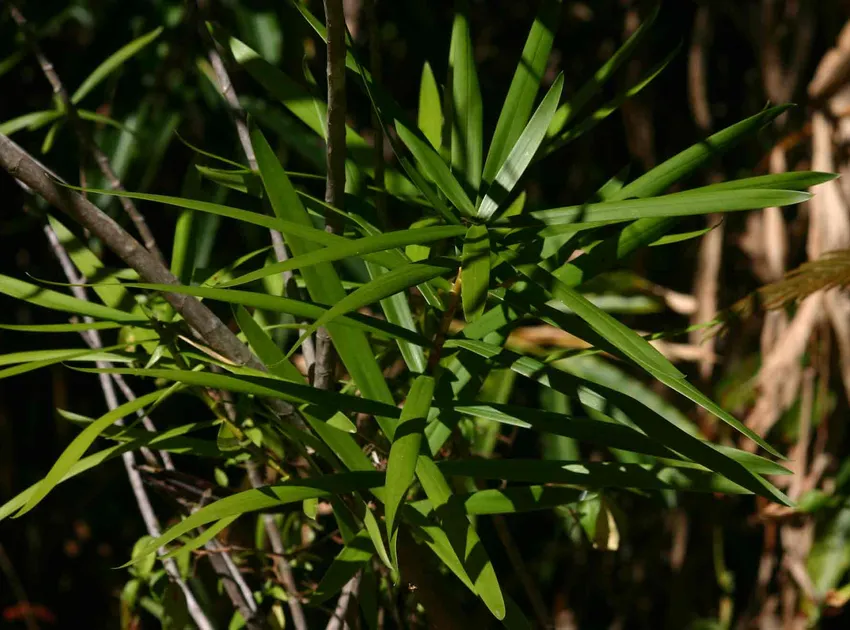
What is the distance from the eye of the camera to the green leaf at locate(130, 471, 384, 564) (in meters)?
0.36

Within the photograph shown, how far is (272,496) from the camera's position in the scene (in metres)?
0.37

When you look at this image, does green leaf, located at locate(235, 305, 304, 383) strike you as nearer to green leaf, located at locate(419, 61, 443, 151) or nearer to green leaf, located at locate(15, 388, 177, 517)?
green leaf, located at locate(15, 388, 177, 517)

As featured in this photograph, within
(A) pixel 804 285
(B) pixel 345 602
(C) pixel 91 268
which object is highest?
(C) pixel 91 268

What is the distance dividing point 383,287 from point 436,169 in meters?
0.08

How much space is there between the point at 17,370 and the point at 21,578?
946 millimetres

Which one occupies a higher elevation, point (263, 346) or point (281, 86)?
point (281, 86)

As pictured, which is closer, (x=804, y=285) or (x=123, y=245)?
(x=123, y=245)

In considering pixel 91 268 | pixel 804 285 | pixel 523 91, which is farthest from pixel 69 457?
pixel 804 285

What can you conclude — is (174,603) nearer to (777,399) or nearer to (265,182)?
(265,182)

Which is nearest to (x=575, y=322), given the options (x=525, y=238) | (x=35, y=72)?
(x=525, y=238)

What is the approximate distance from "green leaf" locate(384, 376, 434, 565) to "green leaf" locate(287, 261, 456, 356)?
0.06 metres

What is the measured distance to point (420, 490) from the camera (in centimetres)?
50

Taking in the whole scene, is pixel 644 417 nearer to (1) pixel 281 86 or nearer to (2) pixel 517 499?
(2) pixel 517 499

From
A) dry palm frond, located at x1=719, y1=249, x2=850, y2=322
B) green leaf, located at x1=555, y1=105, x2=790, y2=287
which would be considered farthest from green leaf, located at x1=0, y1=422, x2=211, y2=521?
dry palm frond, located at x1=719, y1=249, x2=850, y2=322
